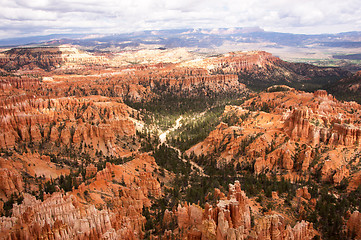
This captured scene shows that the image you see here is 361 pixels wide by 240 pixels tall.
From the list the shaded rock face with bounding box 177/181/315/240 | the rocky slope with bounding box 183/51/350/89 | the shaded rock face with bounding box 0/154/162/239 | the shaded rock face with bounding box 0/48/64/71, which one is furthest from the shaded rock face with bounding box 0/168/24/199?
the shaded rock face with bounding box 0/48/64/71

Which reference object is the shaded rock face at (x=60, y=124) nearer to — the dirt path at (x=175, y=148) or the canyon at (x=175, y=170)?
the canyon at (x=175, y=170)

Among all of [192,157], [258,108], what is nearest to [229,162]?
[192,157]

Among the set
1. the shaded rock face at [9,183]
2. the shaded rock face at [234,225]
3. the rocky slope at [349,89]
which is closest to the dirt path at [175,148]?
the shaded rock face at [234,225]

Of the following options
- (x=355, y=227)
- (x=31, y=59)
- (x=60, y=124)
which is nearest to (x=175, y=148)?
(x=60, y=124)

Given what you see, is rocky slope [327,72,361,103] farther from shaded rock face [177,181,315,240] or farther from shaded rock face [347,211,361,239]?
shaded rock face [177,181,315,240]

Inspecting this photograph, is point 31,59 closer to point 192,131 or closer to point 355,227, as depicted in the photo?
point 192,131
